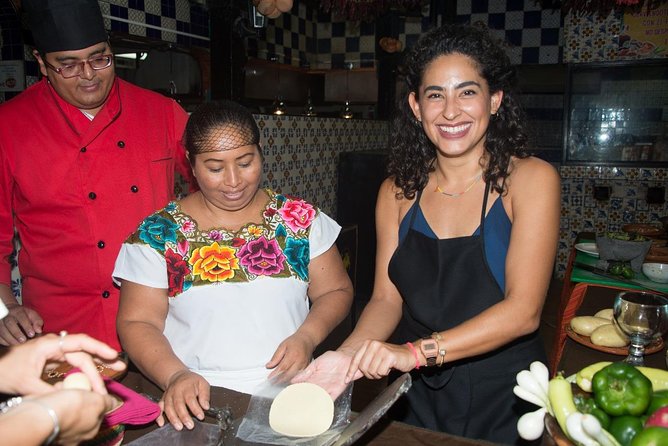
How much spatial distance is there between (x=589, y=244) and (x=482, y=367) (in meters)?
1.96

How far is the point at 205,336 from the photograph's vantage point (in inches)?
63.6

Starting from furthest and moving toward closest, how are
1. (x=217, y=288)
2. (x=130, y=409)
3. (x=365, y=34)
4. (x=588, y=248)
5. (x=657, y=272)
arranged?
1. (x=365, y=34)
2. (x=588, y=248)
3. (x=657, y=272)
4. (x=217, y=288)
5. (x=130, y=409)

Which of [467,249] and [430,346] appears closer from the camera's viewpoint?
[430,346]

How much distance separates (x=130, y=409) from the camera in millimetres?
1127

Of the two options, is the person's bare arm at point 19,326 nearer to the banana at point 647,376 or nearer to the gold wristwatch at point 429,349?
the gold wristwatch at point 429,349

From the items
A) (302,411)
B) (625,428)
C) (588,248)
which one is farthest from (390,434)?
(588,248)

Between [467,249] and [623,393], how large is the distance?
0.75m

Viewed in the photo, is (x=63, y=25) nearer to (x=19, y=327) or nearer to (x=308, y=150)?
(x=19, y=327)

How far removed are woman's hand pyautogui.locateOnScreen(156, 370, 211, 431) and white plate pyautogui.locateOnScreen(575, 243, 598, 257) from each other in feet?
7.90

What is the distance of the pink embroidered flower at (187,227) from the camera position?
168cm

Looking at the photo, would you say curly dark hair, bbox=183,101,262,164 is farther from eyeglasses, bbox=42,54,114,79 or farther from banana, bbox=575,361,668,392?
banana, bbox=575,361,668,392

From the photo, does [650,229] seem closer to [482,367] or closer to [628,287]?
[628,287]

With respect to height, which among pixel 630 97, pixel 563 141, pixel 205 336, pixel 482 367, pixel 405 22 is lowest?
pixel 482 367

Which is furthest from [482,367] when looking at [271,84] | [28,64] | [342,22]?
[342,22]
